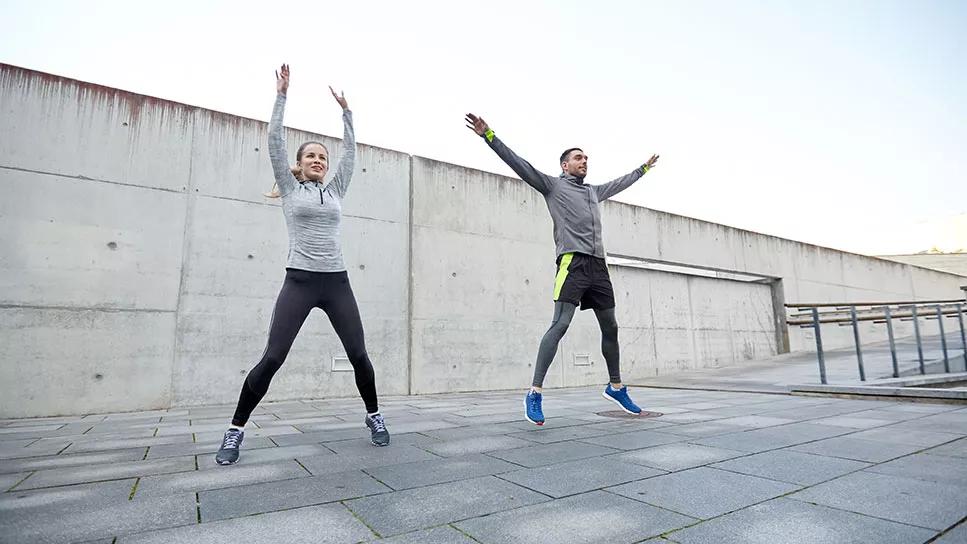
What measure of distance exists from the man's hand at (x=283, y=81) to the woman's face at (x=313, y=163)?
1.13ft

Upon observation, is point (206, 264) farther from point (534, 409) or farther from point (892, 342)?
point (892, 342)

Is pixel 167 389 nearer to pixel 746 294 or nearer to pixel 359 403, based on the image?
pixel 359 403

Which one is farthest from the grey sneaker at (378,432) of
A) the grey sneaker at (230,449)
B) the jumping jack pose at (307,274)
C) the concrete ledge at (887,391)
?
the concrete ledge at (887,391)

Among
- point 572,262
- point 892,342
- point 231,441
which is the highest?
point 572,262

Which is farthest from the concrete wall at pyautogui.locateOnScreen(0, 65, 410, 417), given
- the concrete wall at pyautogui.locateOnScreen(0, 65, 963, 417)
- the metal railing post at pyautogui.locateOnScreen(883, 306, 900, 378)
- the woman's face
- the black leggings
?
the metal railing post at pyautogui.locateOnScreen(883, 306, 900, 378)

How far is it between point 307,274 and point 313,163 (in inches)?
28.2

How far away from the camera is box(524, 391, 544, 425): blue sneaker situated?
3.31 metres

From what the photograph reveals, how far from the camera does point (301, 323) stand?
8.39 ft

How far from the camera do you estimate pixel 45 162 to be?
187 inches

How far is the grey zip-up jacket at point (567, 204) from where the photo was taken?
3551mm

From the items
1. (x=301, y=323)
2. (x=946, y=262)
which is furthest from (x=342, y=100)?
(x=946, y=262)

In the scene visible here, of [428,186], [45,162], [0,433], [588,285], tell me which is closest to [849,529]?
[588,285]

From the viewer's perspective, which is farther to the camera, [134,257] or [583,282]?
[134,257]

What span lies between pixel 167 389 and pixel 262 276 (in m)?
1.50
